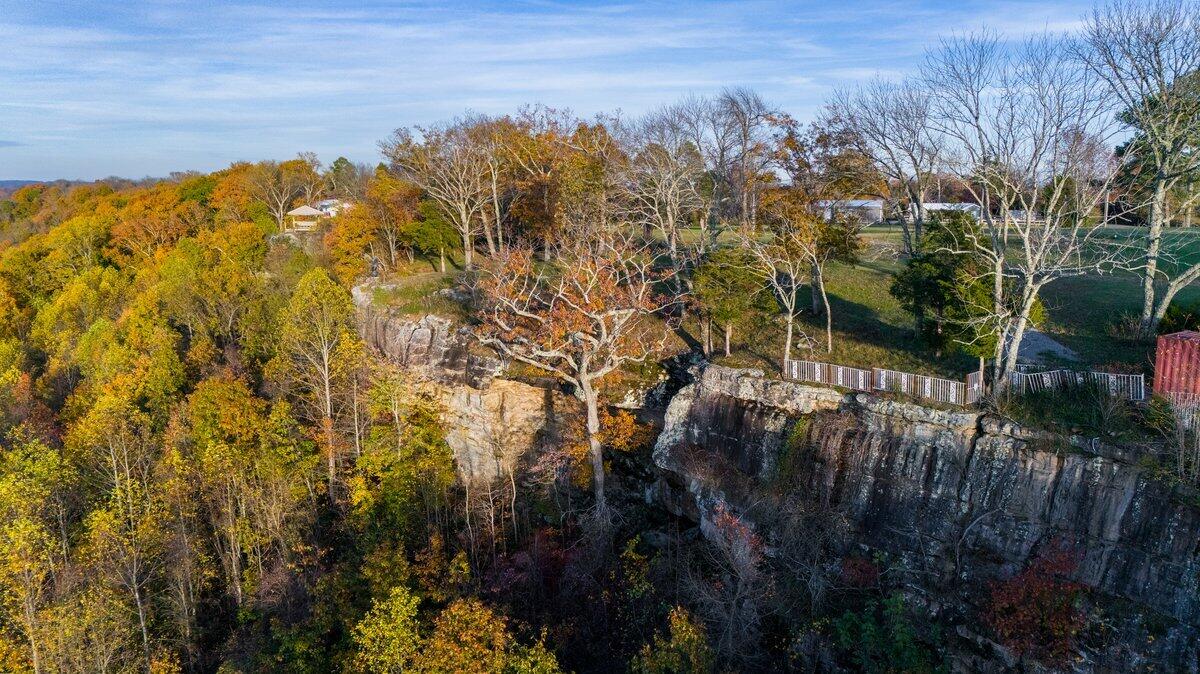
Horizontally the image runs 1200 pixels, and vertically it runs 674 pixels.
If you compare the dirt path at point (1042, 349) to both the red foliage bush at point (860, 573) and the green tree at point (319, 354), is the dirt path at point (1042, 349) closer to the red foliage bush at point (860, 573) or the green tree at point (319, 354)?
the red foliage bush at point (860, 573)

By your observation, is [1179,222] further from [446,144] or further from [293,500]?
[293,500]

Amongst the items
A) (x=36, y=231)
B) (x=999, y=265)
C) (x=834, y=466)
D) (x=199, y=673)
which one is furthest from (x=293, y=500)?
(x=36, y=231)

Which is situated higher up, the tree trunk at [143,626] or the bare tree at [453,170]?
the bare tree at [453,170]

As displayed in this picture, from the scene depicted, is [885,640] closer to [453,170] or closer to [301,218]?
[453,170]

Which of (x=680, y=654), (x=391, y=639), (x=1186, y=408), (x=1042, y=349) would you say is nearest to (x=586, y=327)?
(x=391, y=639)

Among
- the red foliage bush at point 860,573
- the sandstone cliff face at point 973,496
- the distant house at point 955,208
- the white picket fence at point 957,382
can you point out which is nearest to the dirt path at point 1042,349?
the white picket fence at point 957,382

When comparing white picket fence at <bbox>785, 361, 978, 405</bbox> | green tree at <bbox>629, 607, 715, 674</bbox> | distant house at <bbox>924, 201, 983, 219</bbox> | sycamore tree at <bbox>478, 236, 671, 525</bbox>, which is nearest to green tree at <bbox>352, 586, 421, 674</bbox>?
green tree at <bbox>629, 607, 715, 674</bbox>
